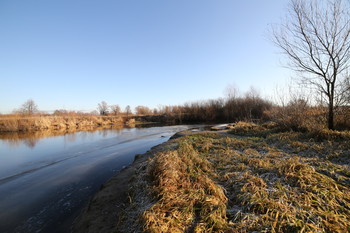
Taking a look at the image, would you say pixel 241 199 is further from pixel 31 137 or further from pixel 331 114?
pixel 31 137

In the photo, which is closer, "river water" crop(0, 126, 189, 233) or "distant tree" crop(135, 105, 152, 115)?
"river water" crop(0, 126, 189, 233)

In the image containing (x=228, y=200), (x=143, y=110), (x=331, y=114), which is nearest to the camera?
(x=228, y=200)

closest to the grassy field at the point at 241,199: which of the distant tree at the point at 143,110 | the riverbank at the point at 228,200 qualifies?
the riverbank at the point at 228,200

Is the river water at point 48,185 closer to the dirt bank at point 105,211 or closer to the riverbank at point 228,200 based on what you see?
the dirt bank at point 105,211

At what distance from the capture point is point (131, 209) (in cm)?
A: 280

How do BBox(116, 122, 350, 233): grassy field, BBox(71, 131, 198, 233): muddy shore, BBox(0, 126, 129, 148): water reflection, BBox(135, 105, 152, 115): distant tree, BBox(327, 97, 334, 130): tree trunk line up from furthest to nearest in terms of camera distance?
1. BBox(135, 105, 152, 115): distant tree
2. BBox(0, 126, 129, 148): water reflection
3. BBox(327, 97, 334, 130): tree trunk
4. BBox(71, 131, 198, 233): muddy shore
5. BBox(116, 122, 350, 233): grassy field

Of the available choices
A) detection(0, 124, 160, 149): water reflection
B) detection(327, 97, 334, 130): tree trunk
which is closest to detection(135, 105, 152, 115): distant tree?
detection(0, 124, 160, 149): water reflection

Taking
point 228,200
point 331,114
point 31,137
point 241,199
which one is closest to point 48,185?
point 228,200

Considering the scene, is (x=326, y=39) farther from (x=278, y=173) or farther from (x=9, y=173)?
(x=9, y=173)

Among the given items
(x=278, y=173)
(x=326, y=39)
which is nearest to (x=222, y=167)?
(x=278, y=173)

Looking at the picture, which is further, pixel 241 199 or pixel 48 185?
pixel 48 185

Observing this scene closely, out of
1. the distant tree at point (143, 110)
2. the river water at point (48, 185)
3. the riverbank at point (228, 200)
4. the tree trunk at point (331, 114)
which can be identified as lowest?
the river water at point (48, 185)

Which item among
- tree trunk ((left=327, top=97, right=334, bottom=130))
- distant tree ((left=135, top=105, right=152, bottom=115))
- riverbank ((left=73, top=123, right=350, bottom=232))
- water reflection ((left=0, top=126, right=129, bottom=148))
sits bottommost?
water reflection ((left=0, top=126, right=129, bottom=148))

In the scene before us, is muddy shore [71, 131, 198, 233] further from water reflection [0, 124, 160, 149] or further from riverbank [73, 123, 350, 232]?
water reflection [0, 124, 160, 149]
